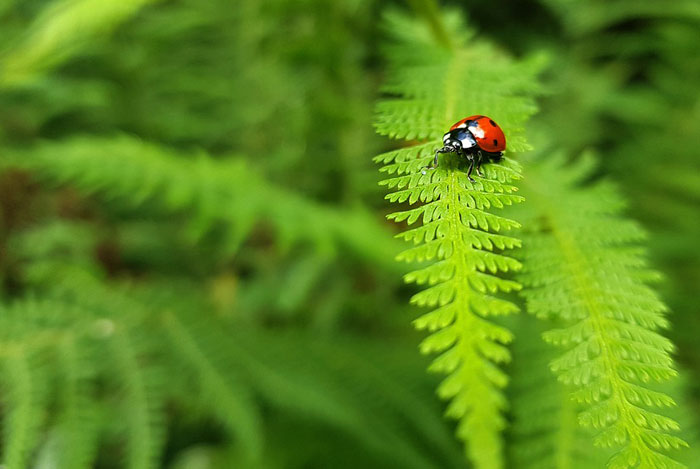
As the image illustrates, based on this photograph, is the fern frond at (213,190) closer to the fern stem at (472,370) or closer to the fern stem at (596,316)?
the fern stem at (596,316)

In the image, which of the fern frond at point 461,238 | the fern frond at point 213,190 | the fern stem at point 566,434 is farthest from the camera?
the fern frond at point 213,190

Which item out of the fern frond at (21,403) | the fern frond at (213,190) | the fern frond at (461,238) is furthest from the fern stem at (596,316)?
the fern frond at (21,403)

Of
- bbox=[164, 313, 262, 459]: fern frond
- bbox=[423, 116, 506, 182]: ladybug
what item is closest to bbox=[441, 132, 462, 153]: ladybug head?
bbox=[423, 116, 506, 182]: ladybug

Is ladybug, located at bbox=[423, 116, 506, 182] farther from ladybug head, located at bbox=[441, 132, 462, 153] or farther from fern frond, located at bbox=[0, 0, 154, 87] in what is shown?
fern frond, located at bbox=[0, 0, 154, 87]

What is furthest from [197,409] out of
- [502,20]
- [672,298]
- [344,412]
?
[502,20]

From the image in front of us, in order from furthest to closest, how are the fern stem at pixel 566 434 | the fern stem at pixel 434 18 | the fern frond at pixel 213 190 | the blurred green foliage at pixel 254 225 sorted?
the fern frond at pixel 213 190, the blurred green foliage at pixel 254 225, the fern stem at pixel 434 18, the fern stem at pixel 566 434

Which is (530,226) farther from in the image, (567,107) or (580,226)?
(567,107)
